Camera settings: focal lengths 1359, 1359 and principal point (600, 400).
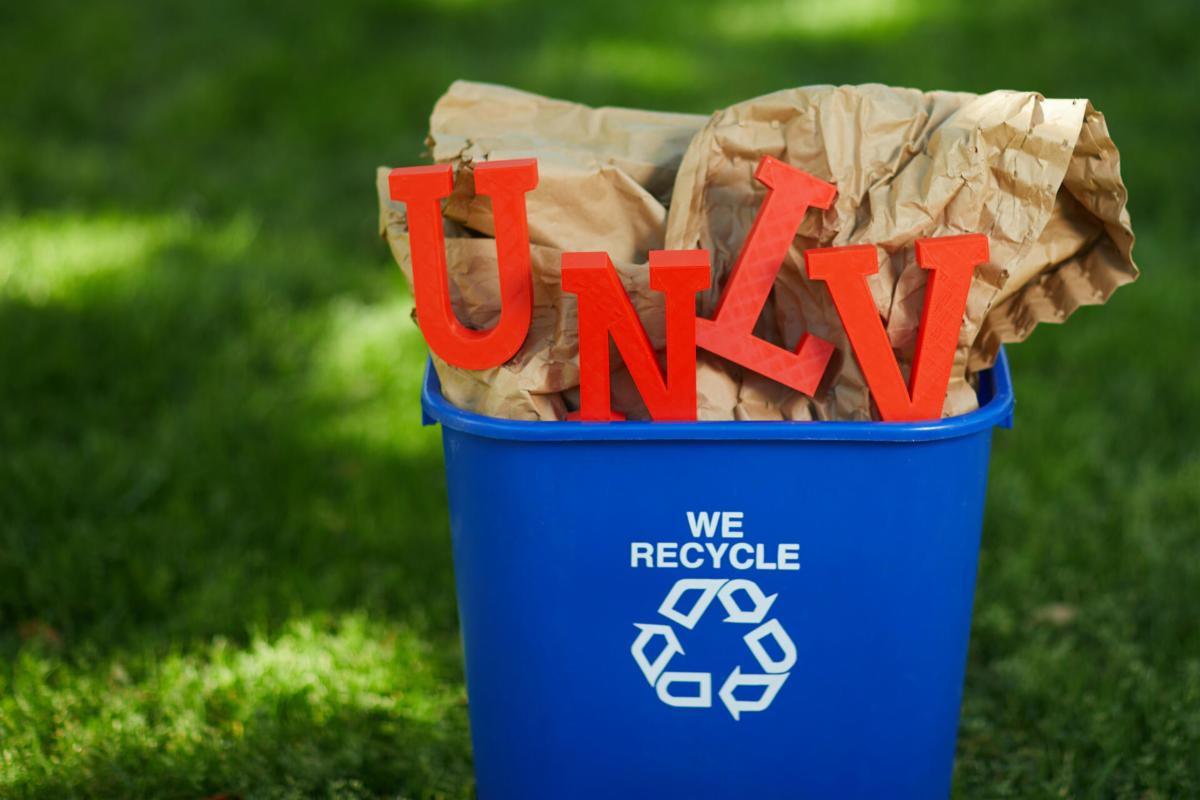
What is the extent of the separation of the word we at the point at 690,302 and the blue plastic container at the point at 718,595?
0.06m

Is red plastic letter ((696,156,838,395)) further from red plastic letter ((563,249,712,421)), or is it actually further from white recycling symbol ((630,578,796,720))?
white recycling symbol ((630,578,796,720))

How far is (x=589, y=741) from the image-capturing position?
69.1 inches

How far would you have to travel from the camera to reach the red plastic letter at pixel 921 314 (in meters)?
1.54

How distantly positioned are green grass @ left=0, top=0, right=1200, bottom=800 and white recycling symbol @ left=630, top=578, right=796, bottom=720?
541 mm

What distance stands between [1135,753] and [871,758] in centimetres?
62

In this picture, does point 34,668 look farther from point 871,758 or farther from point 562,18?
point 562,18

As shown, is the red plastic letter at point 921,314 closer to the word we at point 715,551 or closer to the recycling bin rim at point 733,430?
the recycling bin rim at point 733,430

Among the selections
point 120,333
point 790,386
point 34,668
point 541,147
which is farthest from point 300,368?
point 790,386

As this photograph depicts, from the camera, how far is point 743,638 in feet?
5.49

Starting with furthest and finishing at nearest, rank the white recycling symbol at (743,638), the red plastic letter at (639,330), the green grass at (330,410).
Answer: the green grass at (330,410)
the white recycling symbol at (743,638)
the red plastic letter at (639,330)

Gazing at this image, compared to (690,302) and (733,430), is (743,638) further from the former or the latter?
(690,302)

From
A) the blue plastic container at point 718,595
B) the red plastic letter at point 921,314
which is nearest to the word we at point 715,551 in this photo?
the blue plastic container at point 718,595

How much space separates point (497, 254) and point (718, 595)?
0.49 metres

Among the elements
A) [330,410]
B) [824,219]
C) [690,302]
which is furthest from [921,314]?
[330,410]
